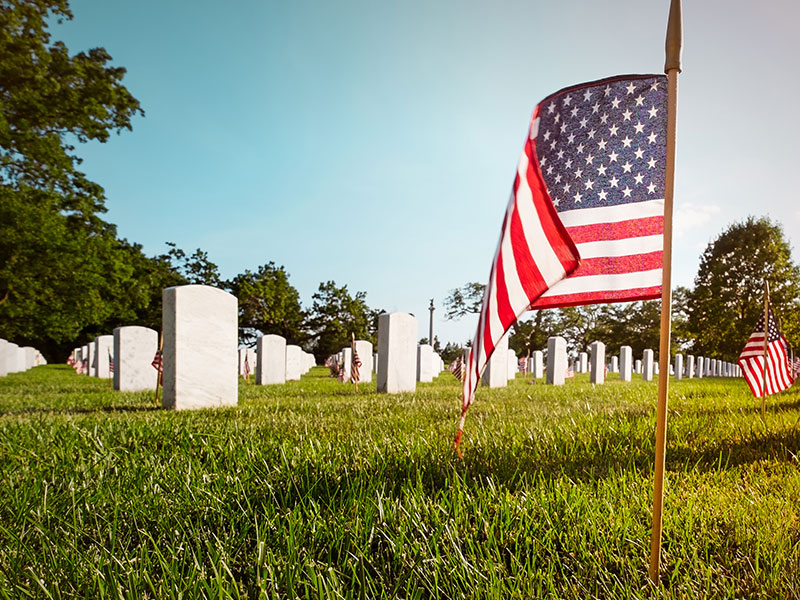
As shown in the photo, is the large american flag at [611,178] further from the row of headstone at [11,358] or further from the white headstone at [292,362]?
the row of headstone at [11,358]

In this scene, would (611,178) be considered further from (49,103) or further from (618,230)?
(49,103)

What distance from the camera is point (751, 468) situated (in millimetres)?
3096

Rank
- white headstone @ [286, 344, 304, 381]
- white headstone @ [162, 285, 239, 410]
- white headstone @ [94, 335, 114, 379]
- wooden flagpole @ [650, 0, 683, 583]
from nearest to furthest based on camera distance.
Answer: wooden flagpole @ [650, 0, 683, 583] → white headstone @ [162, 285, 239, 410] → white headstone @ [94, 335, 114, 379] → white headstone @ [286, 344, 304, 381]

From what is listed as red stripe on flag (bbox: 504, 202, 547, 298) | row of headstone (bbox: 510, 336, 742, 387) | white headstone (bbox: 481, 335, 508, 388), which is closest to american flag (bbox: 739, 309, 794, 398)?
row of headstone (bbox: 510, 336, 742, 387)

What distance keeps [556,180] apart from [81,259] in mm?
25183

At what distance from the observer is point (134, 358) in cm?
1091

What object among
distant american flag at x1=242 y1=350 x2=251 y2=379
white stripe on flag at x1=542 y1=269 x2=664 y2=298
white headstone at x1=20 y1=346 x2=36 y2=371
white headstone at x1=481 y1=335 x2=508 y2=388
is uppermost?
white stripe on flag at x1=542 y1=269 x2=664 y2=298

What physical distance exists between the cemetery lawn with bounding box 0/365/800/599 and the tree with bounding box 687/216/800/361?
3706cm

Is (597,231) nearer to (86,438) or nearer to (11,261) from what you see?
(86,438)

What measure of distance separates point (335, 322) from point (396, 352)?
121ft

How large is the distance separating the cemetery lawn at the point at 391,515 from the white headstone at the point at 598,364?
1276cm

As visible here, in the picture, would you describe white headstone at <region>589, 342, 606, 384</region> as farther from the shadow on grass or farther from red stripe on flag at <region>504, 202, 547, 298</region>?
red stripe on flag at <region>504, 202, 547, 298</region>

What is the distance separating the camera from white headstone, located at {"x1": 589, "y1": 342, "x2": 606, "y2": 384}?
641 inches

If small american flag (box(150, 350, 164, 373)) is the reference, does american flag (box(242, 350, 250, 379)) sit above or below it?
below
